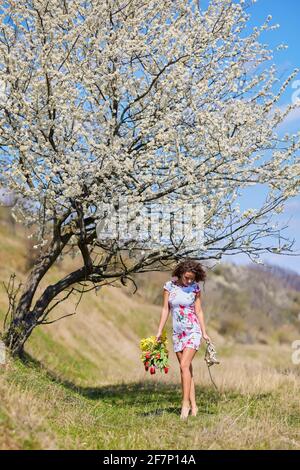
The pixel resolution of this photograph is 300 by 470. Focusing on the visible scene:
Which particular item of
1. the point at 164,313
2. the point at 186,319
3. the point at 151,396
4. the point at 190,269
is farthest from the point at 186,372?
the point at 151,396

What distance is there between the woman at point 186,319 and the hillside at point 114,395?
519mm

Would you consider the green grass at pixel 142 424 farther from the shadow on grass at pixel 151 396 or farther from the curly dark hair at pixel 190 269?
the curly dark hair at pixel 190 269

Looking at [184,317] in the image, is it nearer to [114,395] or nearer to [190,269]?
[190,269]

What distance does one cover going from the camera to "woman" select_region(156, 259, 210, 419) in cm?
909

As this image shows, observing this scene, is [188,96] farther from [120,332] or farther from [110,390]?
[120,332]

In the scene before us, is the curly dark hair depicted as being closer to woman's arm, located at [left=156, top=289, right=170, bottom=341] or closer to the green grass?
woman's arm, located at [left=156, top=289, right=170, bottom=341]

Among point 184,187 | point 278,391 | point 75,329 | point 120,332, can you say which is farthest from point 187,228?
point 120,332

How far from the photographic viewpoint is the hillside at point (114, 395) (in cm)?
702

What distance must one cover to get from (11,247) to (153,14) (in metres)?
27.5

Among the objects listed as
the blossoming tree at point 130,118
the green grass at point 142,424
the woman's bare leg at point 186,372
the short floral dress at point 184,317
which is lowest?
the green grass at point 142,424

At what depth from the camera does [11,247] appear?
37.8 m

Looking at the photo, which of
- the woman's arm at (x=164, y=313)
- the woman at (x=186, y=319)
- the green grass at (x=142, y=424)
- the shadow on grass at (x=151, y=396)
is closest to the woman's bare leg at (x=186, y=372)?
the woman at (x=186, y=319)

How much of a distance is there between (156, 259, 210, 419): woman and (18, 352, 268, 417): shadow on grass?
0.84 metres

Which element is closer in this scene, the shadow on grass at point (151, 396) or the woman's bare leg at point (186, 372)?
the woman's bare leg at point (186, 372)
